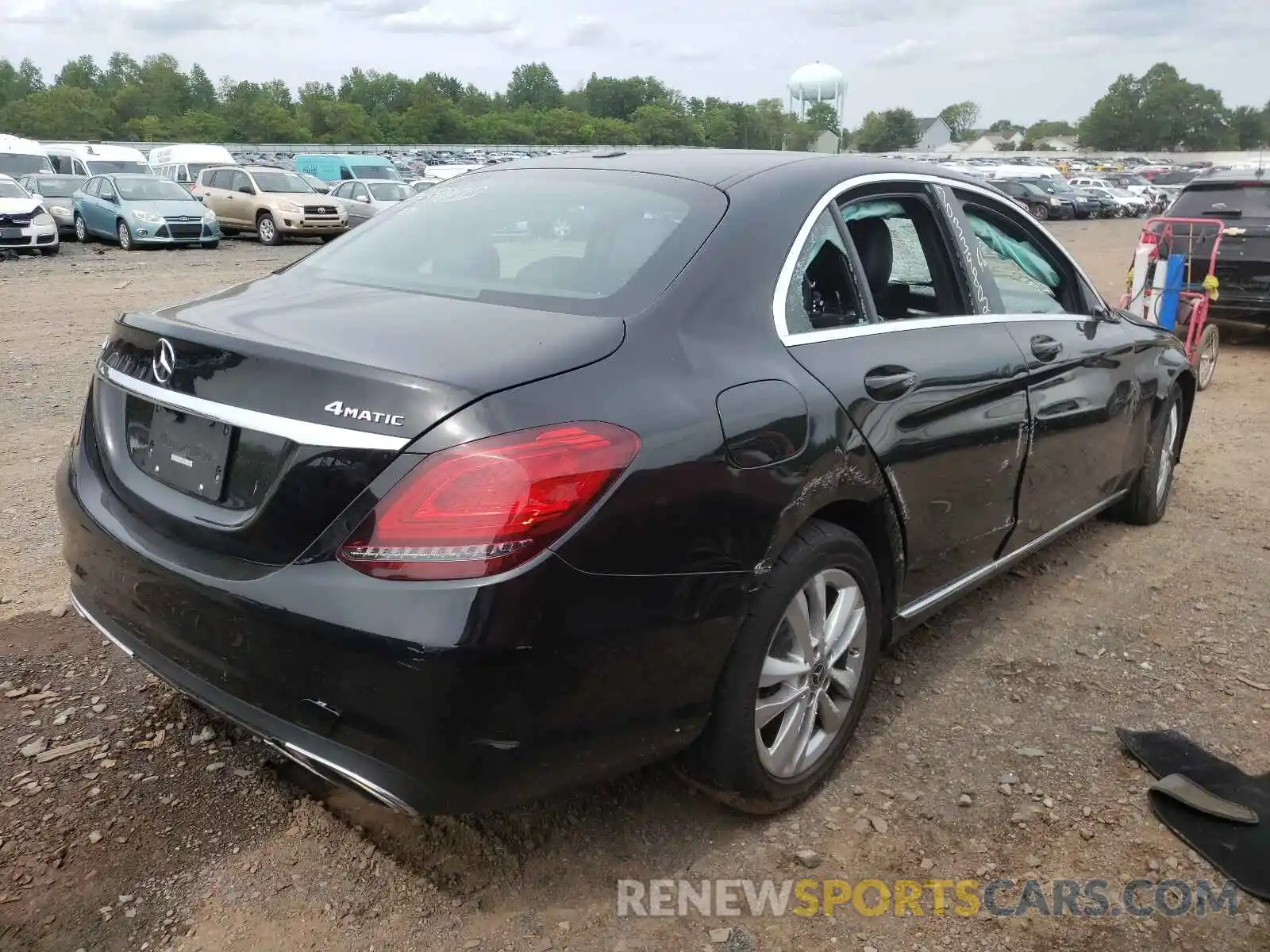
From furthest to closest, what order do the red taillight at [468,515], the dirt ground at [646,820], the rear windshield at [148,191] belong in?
the rear windshield at [148,191], the dirt ground at [646,820], the red taillight at [468,515]

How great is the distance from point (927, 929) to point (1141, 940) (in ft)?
1.60

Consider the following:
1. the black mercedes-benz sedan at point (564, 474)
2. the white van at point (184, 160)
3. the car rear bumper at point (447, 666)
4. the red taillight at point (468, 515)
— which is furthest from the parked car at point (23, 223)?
the red taillight at point (468, 515)

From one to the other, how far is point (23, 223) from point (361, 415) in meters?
19.2

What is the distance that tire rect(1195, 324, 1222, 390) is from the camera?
840 cm

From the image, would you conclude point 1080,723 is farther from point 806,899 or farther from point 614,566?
point 614,566

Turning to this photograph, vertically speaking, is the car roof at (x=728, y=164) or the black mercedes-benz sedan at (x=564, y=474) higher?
the car roof at (x=728, y=164)

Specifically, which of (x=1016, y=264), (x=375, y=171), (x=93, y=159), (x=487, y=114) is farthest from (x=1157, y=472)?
(x=487, y=114)

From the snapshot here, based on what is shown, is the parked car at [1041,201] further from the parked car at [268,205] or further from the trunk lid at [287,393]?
the trunk lid at [287,393]

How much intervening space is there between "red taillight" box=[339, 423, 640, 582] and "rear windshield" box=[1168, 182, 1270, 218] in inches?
422

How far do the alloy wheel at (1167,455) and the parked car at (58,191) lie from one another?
2226 cm

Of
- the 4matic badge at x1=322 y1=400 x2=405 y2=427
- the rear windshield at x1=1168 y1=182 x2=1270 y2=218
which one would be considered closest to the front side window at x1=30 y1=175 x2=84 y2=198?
the rear windshield at x1=1168 y1=182 x2=1270 y2=218

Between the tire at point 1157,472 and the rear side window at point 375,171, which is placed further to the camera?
the rear side window at point 375,171

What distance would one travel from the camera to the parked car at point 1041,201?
39.2 metres

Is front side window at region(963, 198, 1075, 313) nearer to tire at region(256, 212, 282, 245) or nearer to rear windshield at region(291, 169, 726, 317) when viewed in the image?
rear windshield at region(291, 169, 726, 317)
